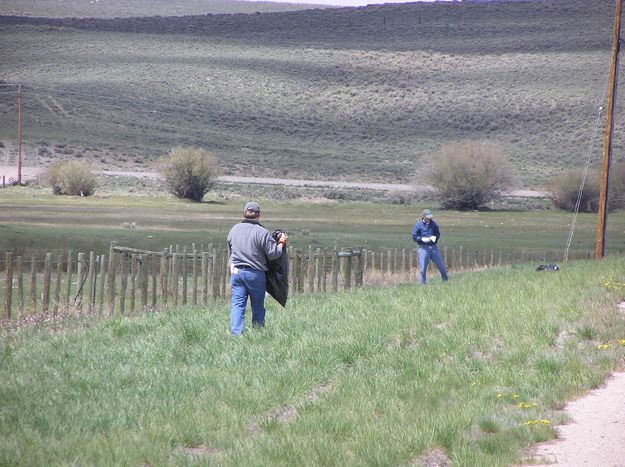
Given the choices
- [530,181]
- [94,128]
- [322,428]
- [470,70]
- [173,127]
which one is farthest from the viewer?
[470,70]

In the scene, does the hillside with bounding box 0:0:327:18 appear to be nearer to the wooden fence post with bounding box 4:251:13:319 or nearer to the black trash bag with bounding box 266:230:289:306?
the wooden fence post with bounding box 4:251:13:319

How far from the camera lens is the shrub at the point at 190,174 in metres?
57.3

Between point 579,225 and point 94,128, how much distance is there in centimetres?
4280

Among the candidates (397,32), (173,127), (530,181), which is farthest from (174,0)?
(530,181)

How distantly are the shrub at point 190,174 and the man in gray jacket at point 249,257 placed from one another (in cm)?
4623

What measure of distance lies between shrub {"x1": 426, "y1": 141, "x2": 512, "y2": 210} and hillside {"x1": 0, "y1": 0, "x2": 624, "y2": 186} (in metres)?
9.77

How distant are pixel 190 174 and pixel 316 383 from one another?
163 ft

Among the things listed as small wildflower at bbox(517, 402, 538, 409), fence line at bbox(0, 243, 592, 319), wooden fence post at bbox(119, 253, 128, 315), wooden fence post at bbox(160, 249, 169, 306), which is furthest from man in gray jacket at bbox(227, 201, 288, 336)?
wooden fence post at bbox(160, 249, 169, 306)

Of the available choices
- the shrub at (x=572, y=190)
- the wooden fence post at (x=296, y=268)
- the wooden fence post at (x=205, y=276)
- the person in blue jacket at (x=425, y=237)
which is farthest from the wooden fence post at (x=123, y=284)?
the shrub at (x=572, y=190)

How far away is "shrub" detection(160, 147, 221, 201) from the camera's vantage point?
188ft

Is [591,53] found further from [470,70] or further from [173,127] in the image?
[173,127]

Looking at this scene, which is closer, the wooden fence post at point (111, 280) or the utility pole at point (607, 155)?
the wooden fence post at point (111, 280)

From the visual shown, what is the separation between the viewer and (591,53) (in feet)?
317

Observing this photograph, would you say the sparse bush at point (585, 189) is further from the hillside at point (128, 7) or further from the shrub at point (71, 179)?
the hillside at point (128, 7)
